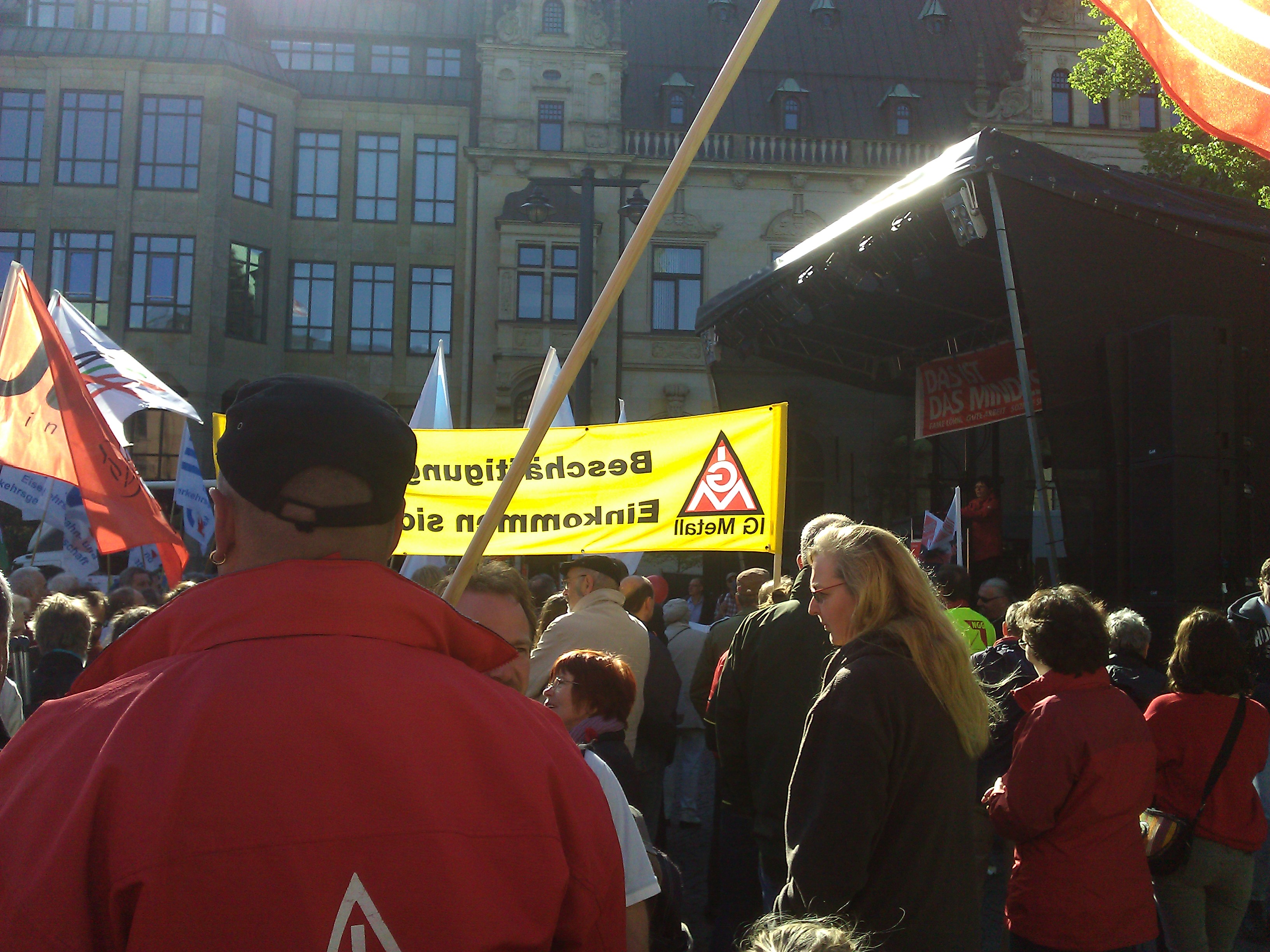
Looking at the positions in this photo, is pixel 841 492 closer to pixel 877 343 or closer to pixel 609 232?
pixel 877 343

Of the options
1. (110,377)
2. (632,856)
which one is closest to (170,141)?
(110,377)

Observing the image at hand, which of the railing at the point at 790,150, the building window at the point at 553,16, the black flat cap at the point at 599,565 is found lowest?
the black flat cap at the point at 599,565

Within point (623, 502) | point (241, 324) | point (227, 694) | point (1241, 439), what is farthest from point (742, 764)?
point (241, 324)

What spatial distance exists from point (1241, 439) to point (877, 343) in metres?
7.45

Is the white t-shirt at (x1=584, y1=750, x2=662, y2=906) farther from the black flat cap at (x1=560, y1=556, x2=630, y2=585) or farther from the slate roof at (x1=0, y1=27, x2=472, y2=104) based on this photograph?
the slate roof at (x1=0, y1=27, x2=472, y2=104)

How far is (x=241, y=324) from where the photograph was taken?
26.9 meters

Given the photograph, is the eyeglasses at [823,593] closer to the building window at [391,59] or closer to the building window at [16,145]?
the building window at [16,145]

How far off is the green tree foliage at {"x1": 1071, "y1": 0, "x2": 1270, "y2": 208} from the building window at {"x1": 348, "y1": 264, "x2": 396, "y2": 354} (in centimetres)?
1757

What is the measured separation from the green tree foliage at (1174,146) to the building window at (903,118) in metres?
14.6

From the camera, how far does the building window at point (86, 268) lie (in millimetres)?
25859

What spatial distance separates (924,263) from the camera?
10281 mm

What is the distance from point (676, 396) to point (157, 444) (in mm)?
11892

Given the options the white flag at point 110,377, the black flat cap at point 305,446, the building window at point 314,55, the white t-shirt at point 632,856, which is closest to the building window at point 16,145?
the building window at point 314,55

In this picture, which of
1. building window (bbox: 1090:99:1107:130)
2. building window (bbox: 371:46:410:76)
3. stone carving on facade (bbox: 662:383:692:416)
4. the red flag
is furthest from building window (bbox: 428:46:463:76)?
the red flag
